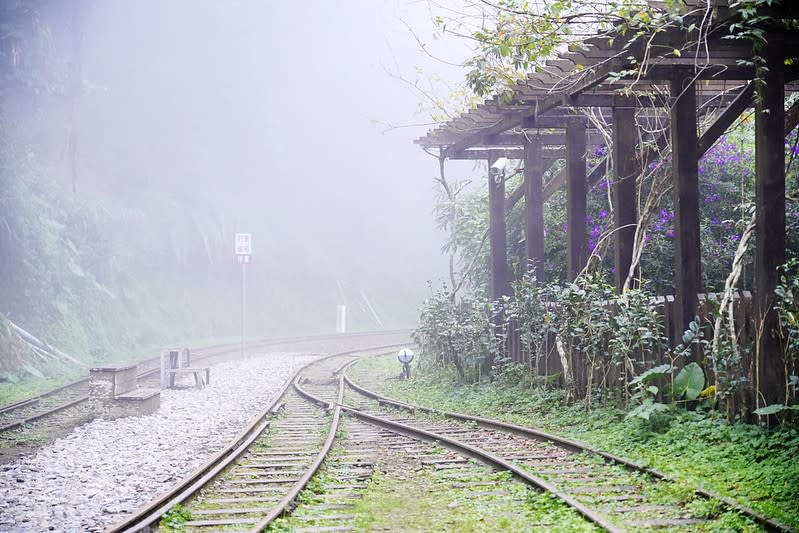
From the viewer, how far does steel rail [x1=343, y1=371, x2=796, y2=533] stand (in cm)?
554

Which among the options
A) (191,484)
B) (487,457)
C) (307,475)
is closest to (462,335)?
(487,457)

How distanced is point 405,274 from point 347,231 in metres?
4.36

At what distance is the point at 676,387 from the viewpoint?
9047mm

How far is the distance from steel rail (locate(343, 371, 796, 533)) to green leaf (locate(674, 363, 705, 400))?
4.33 feet

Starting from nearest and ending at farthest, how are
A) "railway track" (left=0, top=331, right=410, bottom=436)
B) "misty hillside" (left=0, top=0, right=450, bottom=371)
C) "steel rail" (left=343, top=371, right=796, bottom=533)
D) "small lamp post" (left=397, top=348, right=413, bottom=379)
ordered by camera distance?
"steel rail" (left=343, top=371, right=796, bottom=533)
"railway track" (left=0, top=331, right=410, bottom=436)
"small lamp post" (left=397, top=348, right=413, bottom=379)
"misty hillside" (left=0, top=0, right=450, bottom=371)

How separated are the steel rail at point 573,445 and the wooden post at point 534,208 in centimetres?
374

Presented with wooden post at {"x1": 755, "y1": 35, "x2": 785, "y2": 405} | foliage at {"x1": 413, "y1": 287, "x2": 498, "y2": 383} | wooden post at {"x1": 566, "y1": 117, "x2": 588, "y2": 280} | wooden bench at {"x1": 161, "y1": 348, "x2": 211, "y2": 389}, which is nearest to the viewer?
wooden post at {"x1": 755, "y1": 35, "x2": 785, "y2": 405}

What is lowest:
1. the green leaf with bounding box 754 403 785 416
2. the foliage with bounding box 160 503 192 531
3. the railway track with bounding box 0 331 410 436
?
the railway track with bounding box 0 331 410 436

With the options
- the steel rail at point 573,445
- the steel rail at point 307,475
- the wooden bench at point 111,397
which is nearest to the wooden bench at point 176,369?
the steel rail at point 573,445

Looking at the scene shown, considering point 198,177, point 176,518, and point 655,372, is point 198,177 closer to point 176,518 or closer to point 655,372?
point 655,372

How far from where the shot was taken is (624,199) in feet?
38.2

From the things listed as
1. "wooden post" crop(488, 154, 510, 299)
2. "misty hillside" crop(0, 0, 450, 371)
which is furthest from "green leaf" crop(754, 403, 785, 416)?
"misty hillside" crop(0, 0, 450, 371)

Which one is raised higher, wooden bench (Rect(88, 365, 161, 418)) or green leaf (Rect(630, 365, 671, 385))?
green leaf (Rect(630, 365, 671, 385))

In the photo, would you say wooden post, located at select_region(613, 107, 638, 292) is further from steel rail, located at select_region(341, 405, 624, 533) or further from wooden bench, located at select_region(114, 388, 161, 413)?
wooden bench, located at select_region(114, 388, 161, 413)
